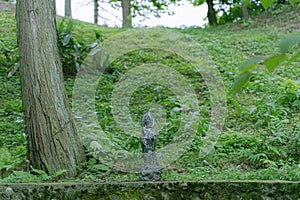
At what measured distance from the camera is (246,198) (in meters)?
3.58

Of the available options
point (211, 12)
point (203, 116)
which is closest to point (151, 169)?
point (203, 116)

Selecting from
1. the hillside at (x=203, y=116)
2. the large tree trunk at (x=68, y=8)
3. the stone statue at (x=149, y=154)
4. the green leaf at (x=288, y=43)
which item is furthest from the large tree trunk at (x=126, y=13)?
the green leaf at (x=288, y=43)

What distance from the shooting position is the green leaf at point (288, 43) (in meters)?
0.97

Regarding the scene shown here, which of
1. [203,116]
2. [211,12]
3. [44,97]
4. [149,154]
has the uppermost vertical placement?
[211,12]

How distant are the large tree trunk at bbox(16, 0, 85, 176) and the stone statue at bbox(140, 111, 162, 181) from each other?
1383mm

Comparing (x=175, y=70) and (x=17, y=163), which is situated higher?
(x=175, y=70)

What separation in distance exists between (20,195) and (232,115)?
14.4 ft

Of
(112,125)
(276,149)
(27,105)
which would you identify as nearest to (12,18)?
(112,125)

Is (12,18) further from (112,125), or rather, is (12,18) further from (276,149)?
(276,149)

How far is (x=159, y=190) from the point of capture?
12.0 feet

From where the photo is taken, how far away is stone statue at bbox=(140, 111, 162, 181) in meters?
3.72

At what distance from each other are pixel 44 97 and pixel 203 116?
10.4 ft

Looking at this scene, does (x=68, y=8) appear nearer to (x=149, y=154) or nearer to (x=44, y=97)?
(x=44, y=97)

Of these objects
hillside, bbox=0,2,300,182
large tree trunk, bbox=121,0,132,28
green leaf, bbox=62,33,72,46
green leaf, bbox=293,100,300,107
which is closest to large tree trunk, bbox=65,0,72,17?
large tree trunk, bbox=121,0,132,28
